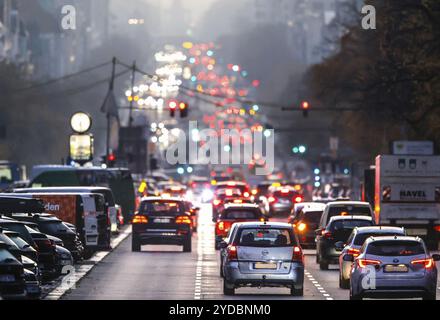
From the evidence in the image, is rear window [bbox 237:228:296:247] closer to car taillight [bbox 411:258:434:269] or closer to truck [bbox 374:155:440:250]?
car taillight [bbox 411:258:434:269]

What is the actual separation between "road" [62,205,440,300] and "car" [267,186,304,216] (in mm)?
32872

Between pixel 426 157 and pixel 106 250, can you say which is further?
pixel 426 157

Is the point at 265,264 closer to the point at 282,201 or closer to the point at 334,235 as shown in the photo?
the point at 334,235

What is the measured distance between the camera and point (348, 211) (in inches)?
2002

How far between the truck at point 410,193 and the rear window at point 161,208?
290 inches

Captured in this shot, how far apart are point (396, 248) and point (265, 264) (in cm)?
367

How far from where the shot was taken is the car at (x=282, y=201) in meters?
87.3

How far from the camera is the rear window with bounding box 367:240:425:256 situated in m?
30.9

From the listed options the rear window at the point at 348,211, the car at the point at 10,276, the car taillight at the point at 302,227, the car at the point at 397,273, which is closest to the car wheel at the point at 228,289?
the car at the point at 397,273

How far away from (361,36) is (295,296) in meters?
78.5

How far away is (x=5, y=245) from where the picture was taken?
27547 millimetres

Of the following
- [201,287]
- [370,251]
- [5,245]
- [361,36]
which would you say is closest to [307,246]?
[201,287]

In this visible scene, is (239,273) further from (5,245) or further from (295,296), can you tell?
(5,245)

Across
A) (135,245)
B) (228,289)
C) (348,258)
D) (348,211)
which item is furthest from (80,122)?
(228,289)
